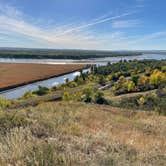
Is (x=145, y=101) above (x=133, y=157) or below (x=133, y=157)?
below

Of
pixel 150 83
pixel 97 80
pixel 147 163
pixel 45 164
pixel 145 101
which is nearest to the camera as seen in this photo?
pixel 45 164

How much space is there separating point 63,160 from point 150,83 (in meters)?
39.0

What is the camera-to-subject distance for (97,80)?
58.7m

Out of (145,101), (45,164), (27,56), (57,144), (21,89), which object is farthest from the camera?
(27,56)

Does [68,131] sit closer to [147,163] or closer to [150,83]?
[147,163]

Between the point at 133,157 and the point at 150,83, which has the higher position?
the point at 133,157

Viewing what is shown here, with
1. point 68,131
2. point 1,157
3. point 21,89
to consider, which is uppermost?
point 1,157

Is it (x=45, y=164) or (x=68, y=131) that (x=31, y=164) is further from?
(x=68, y=131)

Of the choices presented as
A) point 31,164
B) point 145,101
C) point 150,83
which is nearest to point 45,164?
point 31,164

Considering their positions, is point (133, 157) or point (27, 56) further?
point (27, 56)

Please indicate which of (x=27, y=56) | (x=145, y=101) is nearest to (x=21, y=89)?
(x=145, y=101)

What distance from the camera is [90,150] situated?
12.2ft

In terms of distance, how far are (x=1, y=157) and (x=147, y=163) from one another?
78.0 inches

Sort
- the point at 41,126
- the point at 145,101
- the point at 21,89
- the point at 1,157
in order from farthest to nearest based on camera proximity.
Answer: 1. the point at 21,89
2. the point at 145,101
3. the point at 41,126
4. the point at 1,157
